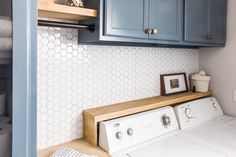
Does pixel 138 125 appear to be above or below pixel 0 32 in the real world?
below

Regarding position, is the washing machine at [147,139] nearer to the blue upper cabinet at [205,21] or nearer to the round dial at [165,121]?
the round dial at [165,121]

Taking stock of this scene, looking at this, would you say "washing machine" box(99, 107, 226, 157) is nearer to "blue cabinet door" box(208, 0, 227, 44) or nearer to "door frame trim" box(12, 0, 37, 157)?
"door frame trim" box(12, 0, 37, 157)

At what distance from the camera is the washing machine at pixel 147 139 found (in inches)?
48.9

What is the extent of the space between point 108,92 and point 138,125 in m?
0.32

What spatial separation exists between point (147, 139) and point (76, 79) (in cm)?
62

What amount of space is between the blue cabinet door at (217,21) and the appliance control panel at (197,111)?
557 mm

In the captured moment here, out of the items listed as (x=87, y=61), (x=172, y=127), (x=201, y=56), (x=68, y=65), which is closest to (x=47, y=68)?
(x=68, y=65)

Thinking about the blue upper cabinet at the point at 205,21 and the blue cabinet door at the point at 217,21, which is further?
the blue cabinet door at the point at 217,21

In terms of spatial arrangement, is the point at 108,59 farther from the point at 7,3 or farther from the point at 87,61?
the point at 7,3

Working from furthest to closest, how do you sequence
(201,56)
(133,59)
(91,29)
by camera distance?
(201,56) → (133,59) → (91,29)

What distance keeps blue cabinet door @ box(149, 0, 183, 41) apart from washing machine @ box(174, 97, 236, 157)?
0.61m

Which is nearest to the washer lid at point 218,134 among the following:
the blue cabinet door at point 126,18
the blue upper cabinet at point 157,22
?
the blue upper cabinet at point 157,22

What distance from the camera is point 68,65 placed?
1.30m

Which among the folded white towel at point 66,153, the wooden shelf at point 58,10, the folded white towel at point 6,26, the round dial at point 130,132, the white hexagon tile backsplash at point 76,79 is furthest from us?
the round dial at point 130,132
